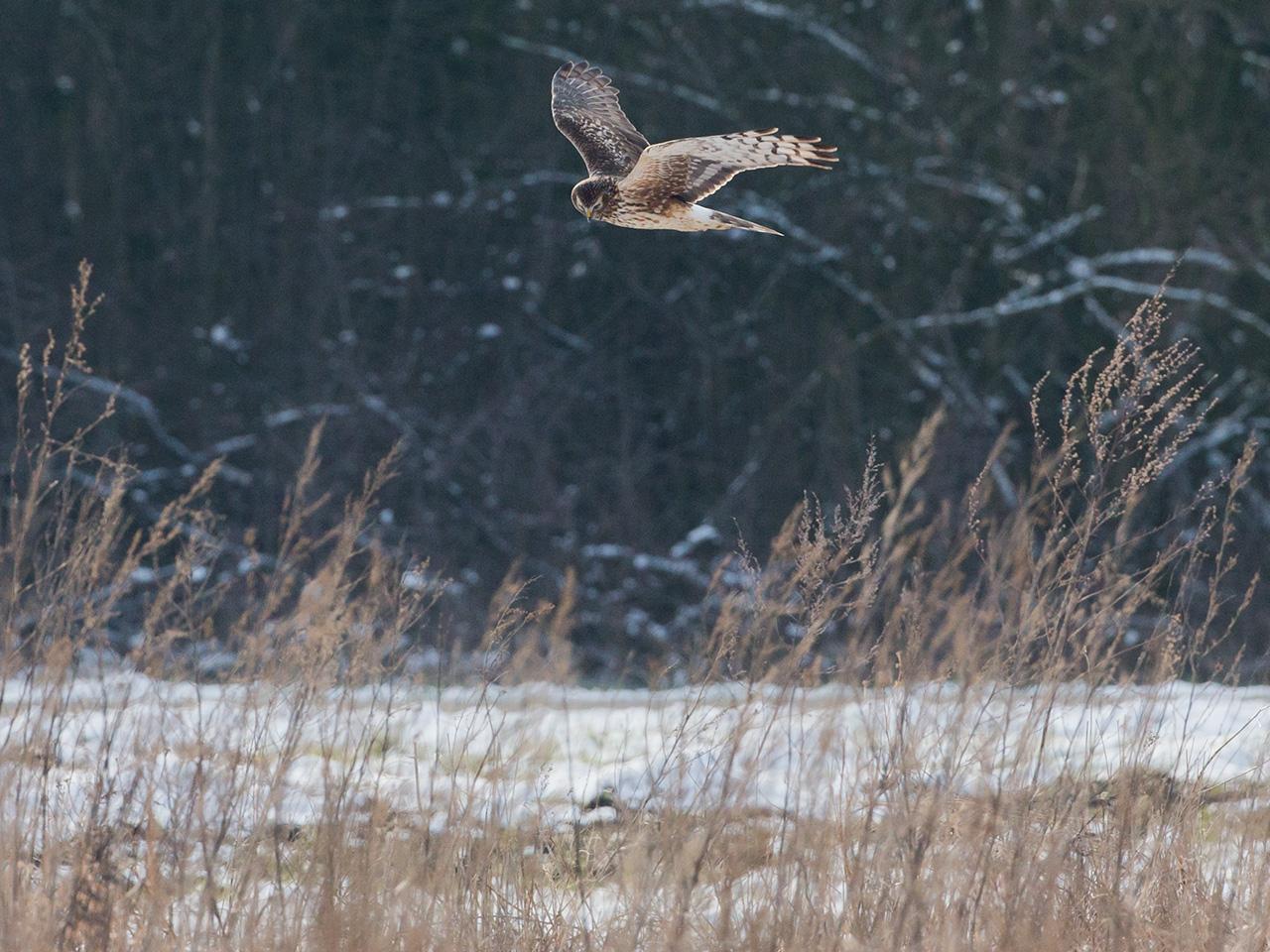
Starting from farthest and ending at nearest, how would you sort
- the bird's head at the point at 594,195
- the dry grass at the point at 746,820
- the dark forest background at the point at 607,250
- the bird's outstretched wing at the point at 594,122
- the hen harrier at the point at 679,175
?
the dark forest background at the point at 607,250 → the bird's outstretched wing at the point at 594,122 → the bird's head at the point at 594,195 → the hen harrier at the point at 679,175 → the dry grass at the point at 746,820

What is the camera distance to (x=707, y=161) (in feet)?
12.4

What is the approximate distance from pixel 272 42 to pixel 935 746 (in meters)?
8.45

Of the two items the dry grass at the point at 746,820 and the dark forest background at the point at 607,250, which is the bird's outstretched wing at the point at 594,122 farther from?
the dark forest background at the point at 607,250

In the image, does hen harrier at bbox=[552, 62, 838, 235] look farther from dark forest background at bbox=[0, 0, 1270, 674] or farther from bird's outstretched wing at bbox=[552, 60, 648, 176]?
dark forest background at bbox=[0, 0, 1270, 674]

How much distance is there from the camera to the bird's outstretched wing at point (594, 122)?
13.8ft

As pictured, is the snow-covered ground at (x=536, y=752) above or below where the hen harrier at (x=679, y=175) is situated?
below

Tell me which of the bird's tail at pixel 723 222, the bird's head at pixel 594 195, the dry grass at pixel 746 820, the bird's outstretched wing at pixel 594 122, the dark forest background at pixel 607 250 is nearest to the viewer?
the dry grass at pixel 746 820

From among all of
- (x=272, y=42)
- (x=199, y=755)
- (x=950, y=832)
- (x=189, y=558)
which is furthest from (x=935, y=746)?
(x=272, y=42)

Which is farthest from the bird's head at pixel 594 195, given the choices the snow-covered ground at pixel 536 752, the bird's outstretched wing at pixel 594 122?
the snow-covered ground at pixel 536 752

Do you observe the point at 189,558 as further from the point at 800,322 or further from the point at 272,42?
the point at 272,42

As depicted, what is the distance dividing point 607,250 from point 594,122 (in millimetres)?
5249

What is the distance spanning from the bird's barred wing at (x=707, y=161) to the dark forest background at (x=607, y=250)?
5681mm

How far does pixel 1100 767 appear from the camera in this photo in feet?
12.9

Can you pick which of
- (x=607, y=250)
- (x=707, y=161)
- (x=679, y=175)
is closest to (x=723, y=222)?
(x=679, y=175)
